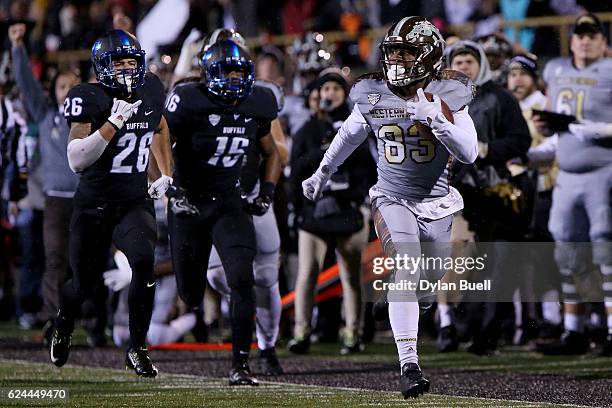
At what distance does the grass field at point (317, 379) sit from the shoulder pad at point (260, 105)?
140 cm

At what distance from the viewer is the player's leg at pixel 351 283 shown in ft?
30.2

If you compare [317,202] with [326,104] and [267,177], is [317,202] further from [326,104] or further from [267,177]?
[267,177]

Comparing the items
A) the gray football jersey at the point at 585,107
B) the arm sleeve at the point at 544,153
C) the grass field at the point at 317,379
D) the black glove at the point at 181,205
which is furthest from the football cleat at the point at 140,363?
the arm sleeve at the point at 544,153

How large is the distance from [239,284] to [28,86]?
319 cm

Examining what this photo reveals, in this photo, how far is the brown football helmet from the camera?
6605mm

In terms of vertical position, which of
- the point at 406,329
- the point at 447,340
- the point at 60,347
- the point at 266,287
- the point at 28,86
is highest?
the point at 28,86

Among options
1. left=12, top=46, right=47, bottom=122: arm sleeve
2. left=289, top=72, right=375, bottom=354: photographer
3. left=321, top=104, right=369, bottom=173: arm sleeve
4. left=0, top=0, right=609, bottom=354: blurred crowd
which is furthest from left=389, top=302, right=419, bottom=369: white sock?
left=12, top=46, right=47, bottom=122: arm sleeve

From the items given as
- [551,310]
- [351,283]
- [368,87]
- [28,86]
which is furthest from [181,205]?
[551,310]

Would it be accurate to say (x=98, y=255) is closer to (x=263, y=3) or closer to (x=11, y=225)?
(x=11, y=225)

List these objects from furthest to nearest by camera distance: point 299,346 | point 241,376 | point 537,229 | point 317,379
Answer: point 537,229
point 299,346
point 317,379
point 241,376

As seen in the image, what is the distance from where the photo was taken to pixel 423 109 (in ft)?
20.6

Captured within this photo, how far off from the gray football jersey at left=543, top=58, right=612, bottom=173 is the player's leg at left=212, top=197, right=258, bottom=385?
2.41 m

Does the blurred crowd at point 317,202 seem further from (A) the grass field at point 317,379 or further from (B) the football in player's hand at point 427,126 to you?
(B) the football in player's hand at point 427,126

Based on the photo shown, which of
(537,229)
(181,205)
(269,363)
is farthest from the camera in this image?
(537,229)
